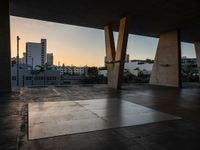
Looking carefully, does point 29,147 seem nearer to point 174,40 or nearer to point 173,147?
point 173,147

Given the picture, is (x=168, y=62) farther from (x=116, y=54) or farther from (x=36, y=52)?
(x=36, y=52)

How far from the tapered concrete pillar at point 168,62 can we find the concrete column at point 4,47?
15.2 m

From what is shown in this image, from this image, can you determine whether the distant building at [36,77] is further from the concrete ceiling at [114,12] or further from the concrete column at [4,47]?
the concrete column at [4,47]

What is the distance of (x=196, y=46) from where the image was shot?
25.1 m

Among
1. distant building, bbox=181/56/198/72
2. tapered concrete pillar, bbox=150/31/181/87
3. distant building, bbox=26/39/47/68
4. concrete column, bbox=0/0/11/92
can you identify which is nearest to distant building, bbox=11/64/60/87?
distant building, bbox=26/39/47/68

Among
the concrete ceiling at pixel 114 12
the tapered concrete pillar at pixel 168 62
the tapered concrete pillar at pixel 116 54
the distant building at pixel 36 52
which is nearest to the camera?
the concrete ceiling at pixel 114 12

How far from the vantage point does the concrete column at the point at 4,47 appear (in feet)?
38.2

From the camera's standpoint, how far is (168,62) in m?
19.2

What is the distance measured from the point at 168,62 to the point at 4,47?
15.6 metres

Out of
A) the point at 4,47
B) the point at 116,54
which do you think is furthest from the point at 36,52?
the point at 4,47

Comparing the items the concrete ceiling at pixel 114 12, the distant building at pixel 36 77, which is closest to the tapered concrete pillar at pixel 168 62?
the concrete ceiling at pixel 114 12

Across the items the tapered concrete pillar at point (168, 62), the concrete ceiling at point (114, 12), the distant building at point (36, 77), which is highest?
the concrete ceiling at point (114, 12)

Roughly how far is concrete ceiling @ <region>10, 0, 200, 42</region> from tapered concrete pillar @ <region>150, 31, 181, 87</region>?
1812 mm

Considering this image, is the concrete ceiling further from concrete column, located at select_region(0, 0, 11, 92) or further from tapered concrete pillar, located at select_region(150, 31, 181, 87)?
tapered concrete pillar, located at select_region(150, 31, 181, 87)
